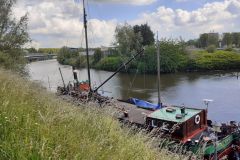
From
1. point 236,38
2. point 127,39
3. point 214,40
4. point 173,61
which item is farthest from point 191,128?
point 236,38

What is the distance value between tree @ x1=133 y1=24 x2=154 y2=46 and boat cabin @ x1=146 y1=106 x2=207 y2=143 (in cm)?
7998

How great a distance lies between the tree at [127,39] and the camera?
92.5 m

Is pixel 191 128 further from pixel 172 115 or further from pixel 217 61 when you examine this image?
pixel 217 61

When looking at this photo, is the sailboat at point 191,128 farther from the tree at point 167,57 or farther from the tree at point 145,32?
the tree at point 145,32

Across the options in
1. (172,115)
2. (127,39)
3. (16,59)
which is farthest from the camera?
(127,39)

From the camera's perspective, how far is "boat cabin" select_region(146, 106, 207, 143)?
1795 cm

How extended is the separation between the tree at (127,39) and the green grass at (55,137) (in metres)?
83.3

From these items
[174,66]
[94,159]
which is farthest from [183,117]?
[174,66]

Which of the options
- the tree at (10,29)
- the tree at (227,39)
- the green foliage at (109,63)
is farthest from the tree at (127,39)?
the tree at (227,39)

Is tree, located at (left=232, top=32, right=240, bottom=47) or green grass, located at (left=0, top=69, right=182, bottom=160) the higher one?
tree, located at (left=232, top=32, right=240, bottom=47)

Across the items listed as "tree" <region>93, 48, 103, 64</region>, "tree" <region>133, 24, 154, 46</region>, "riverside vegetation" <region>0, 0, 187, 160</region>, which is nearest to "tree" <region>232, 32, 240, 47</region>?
"tree" <region>133, 24, 154, 46</region>

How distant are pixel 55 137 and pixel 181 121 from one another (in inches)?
551

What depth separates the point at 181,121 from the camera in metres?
17.8

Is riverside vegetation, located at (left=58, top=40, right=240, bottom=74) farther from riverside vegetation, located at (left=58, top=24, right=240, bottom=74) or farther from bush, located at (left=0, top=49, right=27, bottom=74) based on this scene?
bush, located at (left=0, top=49, right=27, bottom=74)
